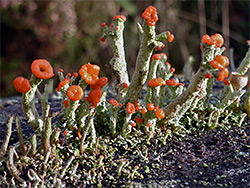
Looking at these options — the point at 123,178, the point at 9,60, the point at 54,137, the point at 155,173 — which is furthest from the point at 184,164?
the point at 9,60

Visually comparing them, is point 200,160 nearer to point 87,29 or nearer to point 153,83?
point 153,83

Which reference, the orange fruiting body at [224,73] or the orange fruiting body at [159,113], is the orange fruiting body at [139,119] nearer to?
the orange fruiting body at [159,113]

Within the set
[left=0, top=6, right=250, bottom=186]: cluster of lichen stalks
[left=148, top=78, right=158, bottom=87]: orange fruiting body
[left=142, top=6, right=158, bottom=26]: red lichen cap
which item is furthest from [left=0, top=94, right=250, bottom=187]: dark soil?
[left=142, top=6, right=158, bottom=26]: red lichen cap

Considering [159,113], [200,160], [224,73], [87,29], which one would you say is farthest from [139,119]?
[87,29]

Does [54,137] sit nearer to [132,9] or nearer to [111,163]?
[111,163]

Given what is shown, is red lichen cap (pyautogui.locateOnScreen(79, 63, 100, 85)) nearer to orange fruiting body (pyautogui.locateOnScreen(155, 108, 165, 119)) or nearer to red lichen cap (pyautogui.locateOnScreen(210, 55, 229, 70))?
orange fruiting body (pyautogui.locateOnScreen(155, 108, 165, 119))

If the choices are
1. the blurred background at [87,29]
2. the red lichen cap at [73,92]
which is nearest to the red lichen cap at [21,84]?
the red lichen cap at [73,92]

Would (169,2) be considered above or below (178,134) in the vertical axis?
above
